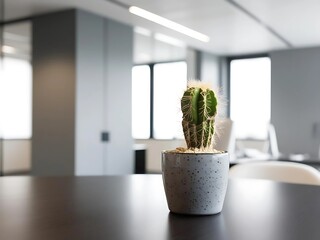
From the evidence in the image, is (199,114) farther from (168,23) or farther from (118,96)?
(168,23)

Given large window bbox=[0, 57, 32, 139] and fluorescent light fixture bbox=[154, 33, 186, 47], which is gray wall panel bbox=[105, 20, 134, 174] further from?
large window bbox=[0, 57, 32, 139]

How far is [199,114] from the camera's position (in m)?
0.76

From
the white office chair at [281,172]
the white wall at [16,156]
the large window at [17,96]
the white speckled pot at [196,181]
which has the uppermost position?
the large window at [17,96]

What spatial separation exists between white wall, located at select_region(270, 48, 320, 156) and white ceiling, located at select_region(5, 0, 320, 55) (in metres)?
0.73

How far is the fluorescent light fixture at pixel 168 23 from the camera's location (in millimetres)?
4742

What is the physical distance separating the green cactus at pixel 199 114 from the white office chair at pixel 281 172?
84 cm

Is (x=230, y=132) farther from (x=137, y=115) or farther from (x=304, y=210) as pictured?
(x=137, y=115)

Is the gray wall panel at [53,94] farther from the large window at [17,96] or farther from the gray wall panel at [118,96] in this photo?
the gray wall panel at [118,96]

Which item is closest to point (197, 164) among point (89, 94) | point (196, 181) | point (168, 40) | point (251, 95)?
point (196, 181)

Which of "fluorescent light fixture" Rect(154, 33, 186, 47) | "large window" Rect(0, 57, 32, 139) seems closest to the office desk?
"large window" Rect(0, 57, 32, 139)

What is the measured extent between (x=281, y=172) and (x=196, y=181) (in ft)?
3.09

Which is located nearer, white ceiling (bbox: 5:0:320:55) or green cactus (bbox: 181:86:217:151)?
green cactus (bbox: 181:86:217:151)

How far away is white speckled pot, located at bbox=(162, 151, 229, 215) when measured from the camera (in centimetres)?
76

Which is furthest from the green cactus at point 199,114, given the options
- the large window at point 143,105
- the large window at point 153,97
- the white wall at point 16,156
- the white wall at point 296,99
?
the large window at point 143,105
